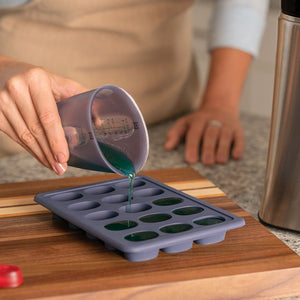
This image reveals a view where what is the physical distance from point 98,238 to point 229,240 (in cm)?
16

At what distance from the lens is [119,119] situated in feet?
2.42

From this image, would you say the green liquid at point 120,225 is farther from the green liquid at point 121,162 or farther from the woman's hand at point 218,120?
the woman's hand at point 218,120

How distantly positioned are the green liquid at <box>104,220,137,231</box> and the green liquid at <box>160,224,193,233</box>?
0.04 m

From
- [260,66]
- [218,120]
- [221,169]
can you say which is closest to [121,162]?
[221,169]

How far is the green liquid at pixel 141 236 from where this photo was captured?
63cm

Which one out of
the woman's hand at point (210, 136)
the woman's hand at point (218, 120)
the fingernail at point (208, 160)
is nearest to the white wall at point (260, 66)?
the woman's hand at point (218, 120)

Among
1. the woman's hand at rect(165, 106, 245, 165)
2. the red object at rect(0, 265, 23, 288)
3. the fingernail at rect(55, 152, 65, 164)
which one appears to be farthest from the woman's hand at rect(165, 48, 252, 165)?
the red object at rect(0, 265, 23, 288)

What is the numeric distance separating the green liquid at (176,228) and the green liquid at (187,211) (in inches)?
1.6

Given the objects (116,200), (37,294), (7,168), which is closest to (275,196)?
(116,200)

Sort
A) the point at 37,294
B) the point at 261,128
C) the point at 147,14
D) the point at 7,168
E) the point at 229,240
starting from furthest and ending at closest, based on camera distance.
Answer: the point at 261,128 → the point at 147,14 → the point at 7,168 → the point at 229,240 → the point at 37,294

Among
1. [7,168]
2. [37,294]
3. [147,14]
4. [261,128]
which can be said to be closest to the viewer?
[37,294]

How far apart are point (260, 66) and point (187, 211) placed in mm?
1366

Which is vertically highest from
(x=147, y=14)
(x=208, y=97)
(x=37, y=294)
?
(x=147, y=14)

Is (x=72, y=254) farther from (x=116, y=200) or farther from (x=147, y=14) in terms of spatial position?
(x=147, y=14)
